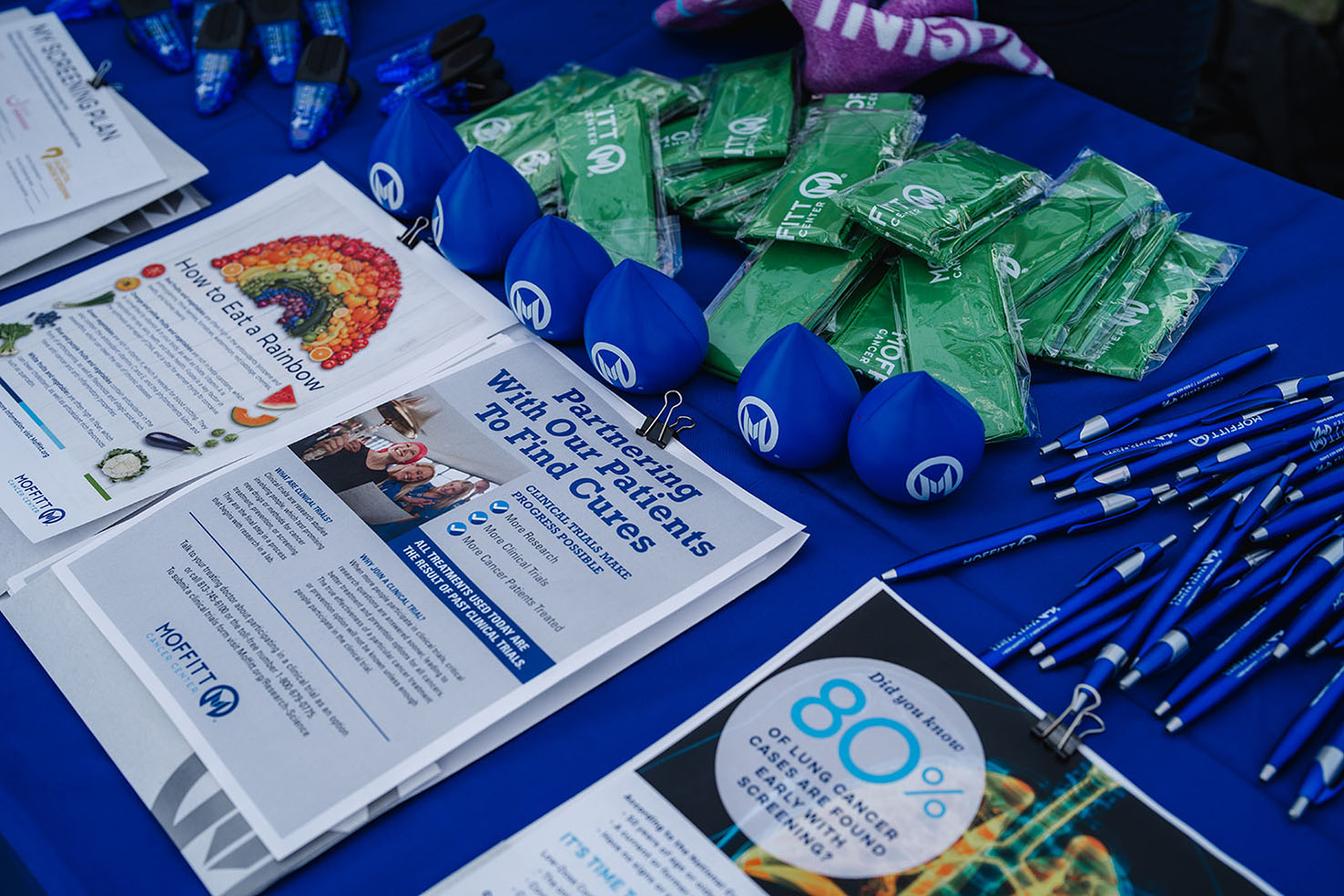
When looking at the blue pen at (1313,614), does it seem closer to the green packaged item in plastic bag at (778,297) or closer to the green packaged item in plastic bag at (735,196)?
the green packaged item in plastic bag at (778,297)

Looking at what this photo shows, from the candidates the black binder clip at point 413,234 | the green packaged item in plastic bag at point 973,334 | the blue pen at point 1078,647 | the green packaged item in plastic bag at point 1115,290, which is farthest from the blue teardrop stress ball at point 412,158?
the blue pen at point 1078,647

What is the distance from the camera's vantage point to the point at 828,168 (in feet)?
2.59

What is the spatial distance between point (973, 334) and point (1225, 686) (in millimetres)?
270

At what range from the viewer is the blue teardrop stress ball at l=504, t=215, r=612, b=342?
0.71 meters

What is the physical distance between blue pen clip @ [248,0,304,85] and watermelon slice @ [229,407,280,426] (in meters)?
0.45

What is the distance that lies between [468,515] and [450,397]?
114mm

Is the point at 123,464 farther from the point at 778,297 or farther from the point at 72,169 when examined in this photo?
the point at 778,297

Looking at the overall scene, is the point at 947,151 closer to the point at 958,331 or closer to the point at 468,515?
the point at 958,331

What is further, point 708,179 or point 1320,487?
point 708,179

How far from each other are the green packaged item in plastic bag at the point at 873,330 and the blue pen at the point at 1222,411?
0.14m

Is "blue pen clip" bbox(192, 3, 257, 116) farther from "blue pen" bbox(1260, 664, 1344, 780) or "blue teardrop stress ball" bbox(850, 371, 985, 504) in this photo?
"blue pen" bbox(1260, 664, 1344, 780)

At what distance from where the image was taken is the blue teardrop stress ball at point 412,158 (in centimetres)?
82

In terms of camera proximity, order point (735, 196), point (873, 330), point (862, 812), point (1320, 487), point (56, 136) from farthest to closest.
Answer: point (56, 136) → point (735, 196) → point (873, 330) → point (1320, 487) → point (862, 812)

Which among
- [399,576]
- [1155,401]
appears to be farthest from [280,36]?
[1155,401]
